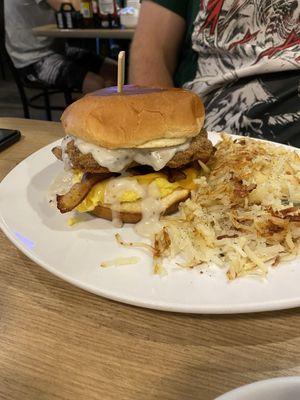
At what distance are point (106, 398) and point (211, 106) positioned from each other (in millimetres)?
1380

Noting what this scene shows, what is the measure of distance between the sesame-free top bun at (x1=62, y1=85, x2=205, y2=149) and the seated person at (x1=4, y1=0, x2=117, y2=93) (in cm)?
279

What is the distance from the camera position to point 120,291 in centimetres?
80

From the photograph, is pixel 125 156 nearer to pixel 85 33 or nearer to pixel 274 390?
pixel 274 390

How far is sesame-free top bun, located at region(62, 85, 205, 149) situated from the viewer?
1051 millimetres

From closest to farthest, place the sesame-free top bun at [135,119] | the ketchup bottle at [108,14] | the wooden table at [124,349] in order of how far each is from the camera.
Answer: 1. the wooden table at [124,349]
2. the sesame-free top bun at [135,119]
3. the ketchup bottle at [108,14]

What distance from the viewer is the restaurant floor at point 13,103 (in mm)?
5152

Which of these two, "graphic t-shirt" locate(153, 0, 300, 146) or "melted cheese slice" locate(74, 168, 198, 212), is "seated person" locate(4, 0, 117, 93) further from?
"melted cheese slice" locate(74, 168, 198, 212)

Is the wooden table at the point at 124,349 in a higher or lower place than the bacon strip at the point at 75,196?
lower

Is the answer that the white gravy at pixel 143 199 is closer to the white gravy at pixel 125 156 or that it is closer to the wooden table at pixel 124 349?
the white gravy at pixel 125 156

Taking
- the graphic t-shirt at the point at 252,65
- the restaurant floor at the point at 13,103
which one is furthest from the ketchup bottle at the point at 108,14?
the graphic t-shirt at the point at 252,65

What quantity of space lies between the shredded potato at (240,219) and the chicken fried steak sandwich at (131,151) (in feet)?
0.27

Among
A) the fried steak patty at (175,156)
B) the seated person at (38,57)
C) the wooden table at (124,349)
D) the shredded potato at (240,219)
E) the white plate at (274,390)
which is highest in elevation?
the white plate at (274,390)

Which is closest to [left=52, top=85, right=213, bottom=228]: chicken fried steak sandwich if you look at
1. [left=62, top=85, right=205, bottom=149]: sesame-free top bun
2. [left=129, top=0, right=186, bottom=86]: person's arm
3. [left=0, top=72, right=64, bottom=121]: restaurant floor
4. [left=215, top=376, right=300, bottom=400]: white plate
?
[left=62, top=85, right=205, bottom=149]: sesame-free top bun

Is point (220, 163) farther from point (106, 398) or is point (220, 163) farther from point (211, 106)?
point (106, 398)
